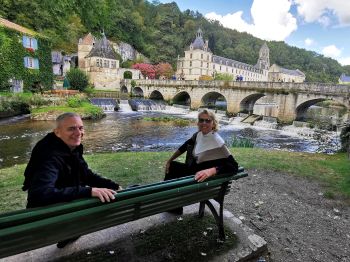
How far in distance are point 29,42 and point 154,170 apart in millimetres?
27548

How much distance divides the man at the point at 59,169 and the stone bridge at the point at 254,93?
2535cm

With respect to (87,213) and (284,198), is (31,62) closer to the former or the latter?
(284,198)

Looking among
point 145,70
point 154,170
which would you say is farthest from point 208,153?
point 145,70

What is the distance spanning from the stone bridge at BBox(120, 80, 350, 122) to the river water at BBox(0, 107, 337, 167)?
3.96m

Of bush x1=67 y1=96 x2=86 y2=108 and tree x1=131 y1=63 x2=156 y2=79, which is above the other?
tree x1=131 y1=63 x2=156 y2=79

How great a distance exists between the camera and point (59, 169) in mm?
2443

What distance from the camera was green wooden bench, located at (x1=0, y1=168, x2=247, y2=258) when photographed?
197 cm

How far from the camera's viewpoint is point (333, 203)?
17.8ft

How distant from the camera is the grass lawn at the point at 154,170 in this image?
221 inches

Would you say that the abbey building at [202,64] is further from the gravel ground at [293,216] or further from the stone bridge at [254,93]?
the gravel ground at [293,216]

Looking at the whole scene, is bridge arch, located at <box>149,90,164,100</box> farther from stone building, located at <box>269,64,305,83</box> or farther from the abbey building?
stone building, located at <box>269,64,305,83</box>

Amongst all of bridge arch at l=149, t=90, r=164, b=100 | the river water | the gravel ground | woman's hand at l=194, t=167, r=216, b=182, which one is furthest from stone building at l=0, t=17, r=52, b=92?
woman's hand at l=194, t=167, r=216, b=182

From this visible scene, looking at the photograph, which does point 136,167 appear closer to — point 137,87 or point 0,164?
point 0,164

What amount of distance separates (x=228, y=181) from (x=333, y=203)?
330 centimetres
